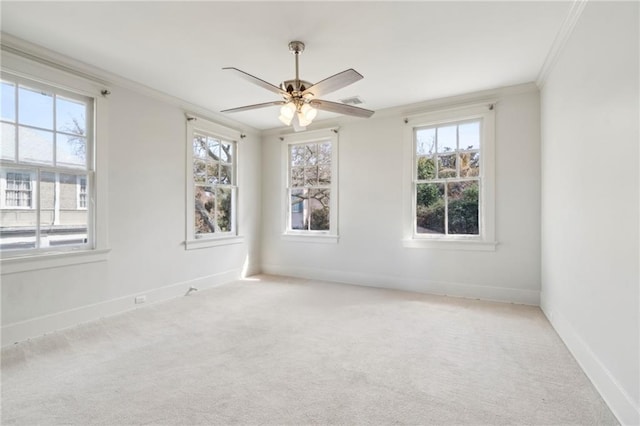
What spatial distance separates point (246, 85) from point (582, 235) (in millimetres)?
3701

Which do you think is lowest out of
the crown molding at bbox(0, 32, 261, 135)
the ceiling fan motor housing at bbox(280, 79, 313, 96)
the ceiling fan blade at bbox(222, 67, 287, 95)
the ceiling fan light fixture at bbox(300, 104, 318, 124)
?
the ceiling fan light fixture at bbox(300, 104, 318, 124)

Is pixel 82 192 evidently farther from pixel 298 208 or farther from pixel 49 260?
pixel 298 208

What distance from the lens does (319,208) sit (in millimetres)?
5551

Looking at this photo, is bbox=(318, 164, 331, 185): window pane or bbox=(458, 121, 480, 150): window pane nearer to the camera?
bbox=(458, 121, 480, 150): window pane

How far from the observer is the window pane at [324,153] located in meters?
5.45

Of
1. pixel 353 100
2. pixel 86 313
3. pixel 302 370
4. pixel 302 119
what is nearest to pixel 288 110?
pixel 302 119

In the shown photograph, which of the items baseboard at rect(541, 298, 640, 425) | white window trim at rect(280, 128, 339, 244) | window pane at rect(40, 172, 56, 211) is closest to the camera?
baseboard at rect(541, 298, 640, 425)

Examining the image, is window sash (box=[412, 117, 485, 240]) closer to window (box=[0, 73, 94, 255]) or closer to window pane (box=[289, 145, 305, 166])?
window pane (box=[289, 145, 305, 166])

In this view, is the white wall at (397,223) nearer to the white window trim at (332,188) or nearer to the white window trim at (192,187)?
the white window trim at (332,188)

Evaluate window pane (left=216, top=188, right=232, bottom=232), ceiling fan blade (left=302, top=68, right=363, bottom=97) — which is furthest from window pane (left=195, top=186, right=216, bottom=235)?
ceiling fan blade (left=302, top=68, right=363, bottom=97)

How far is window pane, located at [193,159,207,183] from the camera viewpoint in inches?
185

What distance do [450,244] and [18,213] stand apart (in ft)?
16.0

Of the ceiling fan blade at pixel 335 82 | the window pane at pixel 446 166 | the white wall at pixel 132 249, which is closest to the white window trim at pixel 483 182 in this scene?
the window pane at pixel 446 166

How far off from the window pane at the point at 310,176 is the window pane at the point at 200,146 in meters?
1.71
